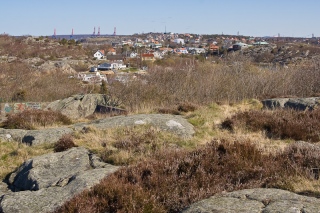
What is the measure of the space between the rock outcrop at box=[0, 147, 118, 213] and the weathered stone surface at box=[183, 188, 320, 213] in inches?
70.3

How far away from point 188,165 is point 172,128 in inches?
147

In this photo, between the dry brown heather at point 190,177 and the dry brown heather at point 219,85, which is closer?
the dry brown heather at point 190,177

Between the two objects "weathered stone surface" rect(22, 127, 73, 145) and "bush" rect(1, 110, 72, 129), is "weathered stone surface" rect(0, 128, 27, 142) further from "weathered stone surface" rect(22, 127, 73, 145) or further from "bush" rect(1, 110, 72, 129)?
"bush" rect(1, 110, 72, 129)

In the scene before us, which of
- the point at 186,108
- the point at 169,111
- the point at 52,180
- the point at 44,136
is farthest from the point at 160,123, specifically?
the point at 52,180

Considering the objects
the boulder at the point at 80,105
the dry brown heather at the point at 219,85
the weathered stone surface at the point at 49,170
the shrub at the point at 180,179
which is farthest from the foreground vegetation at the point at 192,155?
the boulder at the point at 80,105

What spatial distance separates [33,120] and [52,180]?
599cm

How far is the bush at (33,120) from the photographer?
11170 mm

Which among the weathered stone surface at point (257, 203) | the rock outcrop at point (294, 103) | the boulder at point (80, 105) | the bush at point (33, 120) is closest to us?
the weathered stone surface at point (257, 203)

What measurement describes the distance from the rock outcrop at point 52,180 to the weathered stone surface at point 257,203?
5.86ft

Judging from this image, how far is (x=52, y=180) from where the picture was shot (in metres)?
5.79

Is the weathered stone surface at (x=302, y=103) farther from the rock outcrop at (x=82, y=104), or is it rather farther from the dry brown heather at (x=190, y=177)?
the rock outcrop at (x=82, y=104)

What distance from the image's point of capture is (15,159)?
7.97 metres

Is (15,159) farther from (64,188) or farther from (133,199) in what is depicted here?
(133,199)

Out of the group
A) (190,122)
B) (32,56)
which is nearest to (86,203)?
(190,122)
